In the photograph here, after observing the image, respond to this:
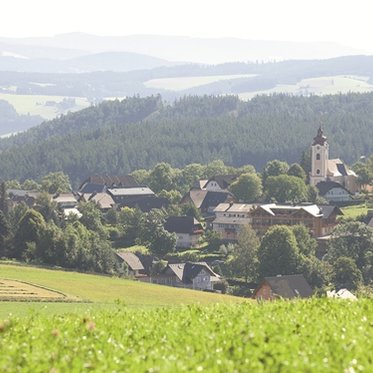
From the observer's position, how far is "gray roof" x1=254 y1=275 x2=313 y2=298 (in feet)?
219

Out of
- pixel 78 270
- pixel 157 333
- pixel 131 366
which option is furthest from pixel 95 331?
pixel 78 270

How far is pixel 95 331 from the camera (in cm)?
1680

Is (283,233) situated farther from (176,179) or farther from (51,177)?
(51,177)

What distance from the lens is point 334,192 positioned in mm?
135000

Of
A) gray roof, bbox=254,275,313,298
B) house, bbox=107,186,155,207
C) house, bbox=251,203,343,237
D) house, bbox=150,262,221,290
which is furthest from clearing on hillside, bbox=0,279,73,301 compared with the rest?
house, bbox=107,186,155,207

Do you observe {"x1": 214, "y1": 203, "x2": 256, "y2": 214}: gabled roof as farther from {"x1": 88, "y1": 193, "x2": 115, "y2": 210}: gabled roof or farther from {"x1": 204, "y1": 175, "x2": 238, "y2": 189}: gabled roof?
{"x1": 204, "y1": 175, "x2": 238, "y2": 189}: gabled roof

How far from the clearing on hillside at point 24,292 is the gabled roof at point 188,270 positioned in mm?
30256

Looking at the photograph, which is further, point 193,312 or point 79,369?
point 193,312

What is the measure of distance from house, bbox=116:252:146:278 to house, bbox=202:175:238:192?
185 feet

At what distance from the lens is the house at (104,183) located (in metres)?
163

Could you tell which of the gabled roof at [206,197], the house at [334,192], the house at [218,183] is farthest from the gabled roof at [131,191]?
the house at [334,192]

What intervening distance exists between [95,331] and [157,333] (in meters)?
0.99

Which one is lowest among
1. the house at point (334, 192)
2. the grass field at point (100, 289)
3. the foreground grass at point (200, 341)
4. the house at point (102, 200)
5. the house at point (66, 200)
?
the house at point (102, 200)

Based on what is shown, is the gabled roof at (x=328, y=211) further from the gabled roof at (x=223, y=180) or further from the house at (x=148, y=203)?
the gabled roof at (x=223, y=180)
